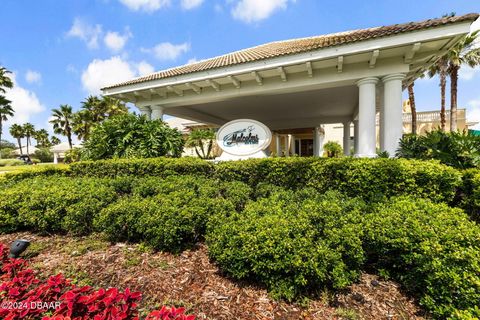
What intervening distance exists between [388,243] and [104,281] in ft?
11.2

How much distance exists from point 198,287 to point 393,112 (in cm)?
601

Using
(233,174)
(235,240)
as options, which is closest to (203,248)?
(235,240)

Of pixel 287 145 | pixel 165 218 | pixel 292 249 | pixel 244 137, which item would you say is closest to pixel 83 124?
pixel 287 145

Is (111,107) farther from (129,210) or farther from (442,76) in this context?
(442,76)

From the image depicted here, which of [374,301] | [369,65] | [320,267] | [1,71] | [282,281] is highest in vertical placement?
[1,71]

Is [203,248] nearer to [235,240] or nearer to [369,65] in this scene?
[235,240]

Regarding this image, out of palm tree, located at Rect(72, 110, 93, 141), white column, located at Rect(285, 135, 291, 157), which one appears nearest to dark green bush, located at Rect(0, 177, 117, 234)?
white column, located at Rect(285, 135, 291, 157)

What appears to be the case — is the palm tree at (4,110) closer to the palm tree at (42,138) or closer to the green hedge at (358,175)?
the palm tree at (42,138)

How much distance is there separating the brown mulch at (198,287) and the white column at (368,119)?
156 inches

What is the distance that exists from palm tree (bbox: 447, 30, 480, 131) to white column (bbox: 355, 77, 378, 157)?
1210cm

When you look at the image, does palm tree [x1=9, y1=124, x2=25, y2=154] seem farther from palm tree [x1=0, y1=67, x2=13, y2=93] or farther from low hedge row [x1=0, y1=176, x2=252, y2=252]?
low hedge row [x1=0, y1=176, x2=252, y2=252]

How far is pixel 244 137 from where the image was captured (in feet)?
22.5

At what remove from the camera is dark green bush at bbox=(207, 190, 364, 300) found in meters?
2.28

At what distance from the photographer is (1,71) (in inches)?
1040
